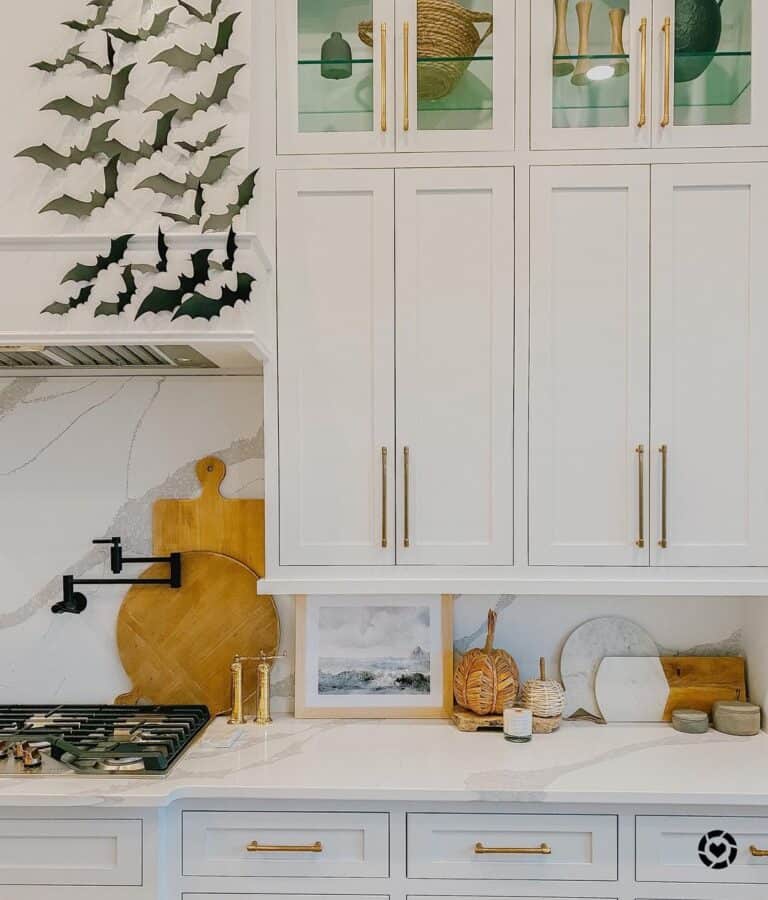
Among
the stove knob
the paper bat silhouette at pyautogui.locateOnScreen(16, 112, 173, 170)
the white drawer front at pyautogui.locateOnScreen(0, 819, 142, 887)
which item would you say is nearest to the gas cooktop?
the stove knob

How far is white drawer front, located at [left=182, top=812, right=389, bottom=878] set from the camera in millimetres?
1787

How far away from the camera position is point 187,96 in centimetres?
196

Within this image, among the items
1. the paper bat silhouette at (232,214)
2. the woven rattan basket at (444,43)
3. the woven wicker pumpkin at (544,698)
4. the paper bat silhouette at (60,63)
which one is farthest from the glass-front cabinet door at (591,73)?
the woven wicker pumpkin at (544,698)

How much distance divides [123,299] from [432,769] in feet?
4.04

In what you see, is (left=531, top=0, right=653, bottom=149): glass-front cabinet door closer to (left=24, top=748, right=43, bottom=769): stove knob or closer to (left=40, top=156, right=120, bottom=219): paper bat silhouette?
(left=40, top=156, right=120, bottom=219): paper bat silhouette

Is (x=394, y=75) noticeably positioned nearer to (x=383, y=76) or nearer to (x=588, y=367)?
(x=383, y=76)

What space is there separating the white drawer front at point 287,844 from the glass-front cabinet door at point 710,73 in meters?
1.69

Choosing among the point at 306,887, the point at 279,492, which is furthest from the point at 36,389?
the point at 306,887

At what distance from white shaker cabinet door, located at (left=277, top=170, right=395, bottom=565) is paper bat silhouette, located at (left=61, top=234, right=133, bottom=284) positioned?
0.37m

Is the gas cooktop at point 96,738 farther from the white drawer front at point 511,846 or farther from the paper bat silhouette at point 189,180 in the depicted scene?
the paper bat silhouette at point 189,180

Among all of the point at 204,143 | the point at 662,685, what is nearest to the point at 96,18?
the point at 204,143

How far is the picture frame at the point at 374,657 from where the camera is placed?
88.7 inches

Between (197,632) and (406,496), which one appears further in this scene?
(197,632)

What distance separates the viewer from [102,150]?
194 cm
